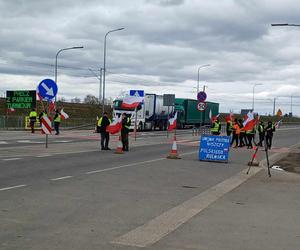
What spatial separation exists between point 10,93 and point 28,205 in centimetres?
3663

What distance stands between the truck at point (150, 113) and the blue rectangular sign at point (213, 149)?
27110mm

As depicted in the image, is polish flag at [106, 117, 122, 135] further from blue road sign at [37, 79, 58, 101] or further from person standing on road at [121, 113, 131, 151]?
blue road sign at [37, 79, 58, 101]

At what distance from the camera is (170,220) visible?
26.8 ft

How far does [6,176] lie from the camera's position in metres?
12.5

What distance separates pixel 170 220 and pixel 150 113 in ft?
143

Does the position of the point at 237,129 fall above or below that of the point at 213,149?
above

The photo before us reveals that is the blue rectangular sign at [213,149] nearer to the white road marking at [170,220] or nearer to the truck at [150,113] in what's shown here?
the white road marking at [170,220]

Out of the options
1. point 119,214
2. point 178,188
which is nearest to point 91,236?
point 119,214

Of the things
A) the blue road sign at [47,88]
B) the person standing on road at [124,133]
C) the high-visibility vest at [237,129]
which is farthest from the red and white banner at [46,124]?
the high-visibility vest at [237,129]

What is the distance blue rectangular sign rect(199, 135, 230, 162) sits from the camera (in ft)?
63.4

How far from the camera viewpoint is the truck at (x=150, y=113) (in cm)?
4738

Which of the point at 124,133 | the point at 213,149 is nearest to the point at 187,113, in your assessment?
the point at 124,133

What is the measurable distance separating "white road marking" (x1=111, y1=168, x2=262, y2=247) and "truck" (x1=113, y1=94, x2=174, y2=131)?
34943 millimetres

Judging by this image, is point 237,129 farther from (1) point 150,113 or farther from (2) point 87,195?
(1) point 150,113
